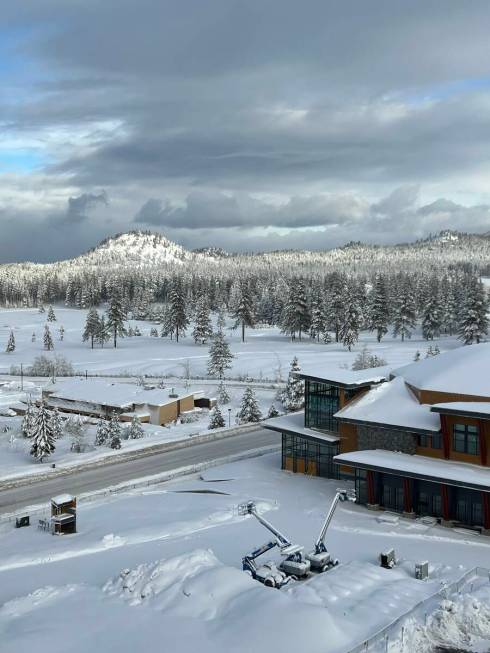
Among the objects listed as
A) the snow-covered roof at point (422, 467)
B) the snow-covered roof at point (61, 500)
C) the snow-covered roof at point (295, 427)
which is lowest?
the snow-covered roof at point (61, 500)

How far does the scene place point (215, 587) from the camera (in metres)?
22.2

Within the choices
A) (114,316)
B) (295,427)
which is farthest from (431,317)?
(295,427)

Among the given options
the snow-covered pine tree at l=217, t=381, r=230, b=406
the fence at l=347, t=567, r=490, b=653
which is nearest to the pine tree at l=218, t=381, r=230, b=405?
the snow-covered pine tree at l=217, t=381, r=230, b=406

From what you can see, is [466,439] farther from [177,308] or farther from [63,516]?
[177,308]

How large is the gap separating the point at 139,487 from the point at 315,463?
11.8 m

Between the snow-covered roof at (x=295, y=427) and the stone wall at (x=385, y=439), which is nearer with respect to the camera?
the stone wall at (x=385, y=439)

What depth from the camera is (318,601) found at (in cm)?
2169

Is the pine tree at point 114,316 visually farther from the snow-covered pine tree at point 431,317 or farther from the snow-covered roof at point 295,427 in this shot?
the snow-covered roof at point 295,427

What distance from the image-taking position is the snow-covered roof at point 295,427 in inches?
1675

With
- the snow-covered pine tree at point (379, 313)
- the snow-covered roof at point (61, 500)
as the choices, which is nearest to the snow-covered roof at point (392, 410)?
the snow-covered roof at point (61, 500)

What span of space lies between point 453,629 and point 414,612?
3.94 ft

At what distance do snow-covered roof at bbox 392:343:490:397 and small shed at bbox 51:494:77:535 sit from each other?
20.2 m

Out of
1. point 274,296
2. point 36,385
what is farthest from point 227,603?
point 274,296

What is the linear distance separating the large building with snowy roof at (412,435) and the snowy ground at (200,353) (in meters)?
48.2
